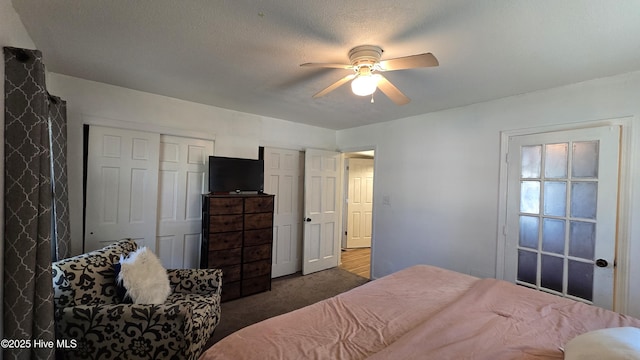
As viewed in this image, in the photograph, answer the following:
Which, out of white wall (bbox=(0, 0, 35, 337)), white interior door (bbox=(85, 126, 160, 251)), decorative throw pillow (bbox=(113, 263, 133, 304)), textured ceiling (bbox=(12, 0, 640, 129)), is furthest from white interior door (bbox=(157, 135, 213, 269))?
white wall (bbox=(0, 0, 35, 337))

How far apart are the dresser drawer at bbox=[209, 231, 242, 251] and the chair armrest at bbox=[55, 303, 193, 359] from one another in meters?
1.27

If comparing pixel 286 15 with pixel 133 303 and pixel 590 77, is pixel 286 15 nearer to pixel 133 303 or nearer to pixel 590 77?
pixel 133 303

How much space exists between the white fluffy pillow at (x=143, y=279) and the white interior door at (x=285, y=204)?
1919mm

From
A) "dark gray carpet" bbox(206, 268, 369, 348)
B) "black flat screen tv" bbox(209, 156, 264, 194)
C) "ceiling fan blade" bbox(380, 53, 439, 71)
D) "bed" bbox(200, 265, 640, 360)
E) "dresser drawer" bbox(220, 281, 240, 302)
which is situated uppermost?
"ceiling fan blade" bbox(380, 53, 439, 71)

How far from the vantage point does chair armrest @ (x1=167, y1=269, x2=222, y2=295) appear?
89.1 inches

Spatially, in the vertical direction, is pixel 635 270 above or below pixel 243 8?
below

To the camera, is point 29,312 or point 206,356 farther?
point 29,312

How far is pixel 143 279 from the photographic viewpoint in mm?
1882

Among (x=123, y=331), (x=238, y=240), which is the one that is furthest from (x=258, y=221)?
(x=123, y=331)

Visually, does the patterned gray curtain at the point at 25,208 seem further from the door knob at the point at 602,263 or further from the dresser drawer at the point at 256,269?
the door knob at the point at 602,263

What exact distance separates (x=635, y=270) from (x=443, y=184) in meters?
1.59

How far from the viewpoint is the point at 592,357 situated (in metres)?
0.96

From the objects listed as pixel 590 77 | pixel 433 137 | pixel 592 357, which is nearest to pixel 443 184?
pixel 433 137

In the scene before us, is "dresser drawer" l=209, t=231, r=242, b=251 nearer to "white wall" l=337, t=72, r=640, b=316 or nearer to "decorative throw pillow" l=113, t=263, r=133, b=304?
"decorative throw pillow" l=113, t=263, r=133, b=304
